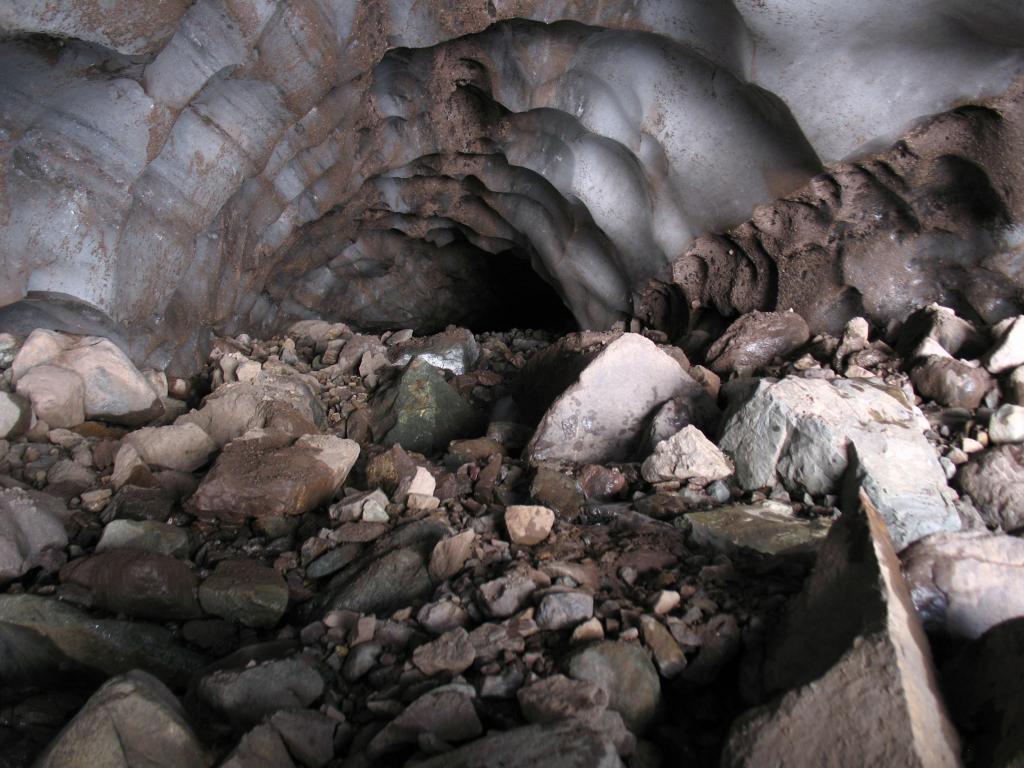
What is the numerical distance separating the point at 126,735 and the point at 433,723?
2.11 feet

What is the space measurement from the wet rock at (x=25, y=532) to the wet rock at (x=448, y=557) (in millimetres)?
1403

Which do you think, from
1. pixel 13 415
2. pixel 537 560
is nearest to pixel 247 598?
pixel 537 560

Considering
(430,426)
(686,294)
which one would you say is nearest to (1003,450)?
(686,294)

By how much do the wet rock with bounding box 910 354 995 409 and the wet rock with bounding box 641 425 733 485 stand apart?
1.09 m

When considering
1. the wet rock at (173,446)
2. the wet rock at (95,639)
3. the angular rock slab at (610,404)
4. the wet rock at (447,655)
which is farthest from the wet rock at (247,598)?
the angular rock slab at (610,404)

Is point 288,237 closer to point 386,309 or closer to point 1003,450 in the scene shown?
point 386,309

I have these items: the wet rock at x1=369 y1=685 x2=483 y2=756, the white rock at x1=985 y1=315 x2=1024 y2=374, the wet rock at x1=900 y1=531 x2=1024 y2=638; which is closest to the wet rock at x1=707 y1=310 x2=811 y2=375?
the white rock at x1=985 y1=315 x2=1024 y2=374

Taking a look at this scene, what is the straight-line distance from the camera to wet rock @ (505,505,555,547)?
2467 mm

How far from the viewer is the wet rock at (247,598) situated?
242 centimetres

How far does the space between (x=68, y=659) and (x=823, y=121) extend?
12.4 feet

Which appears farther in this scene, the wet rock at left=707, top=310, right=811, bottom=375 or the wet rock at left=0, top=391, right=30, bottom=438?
the wet rock at left=707, top=310, right=811, bottom=375

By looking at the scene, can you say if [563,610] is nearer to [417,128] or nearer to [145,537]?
[145,537]

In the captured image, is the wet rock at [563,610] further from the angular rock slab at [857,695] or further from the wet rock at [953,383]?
the wet rock at [953,383]

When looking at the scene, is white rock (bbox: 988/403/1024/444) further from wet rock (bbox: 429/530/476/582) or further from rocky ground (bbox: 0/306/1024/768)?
wet rock (bbox: 429/530/476/582)
